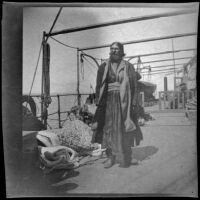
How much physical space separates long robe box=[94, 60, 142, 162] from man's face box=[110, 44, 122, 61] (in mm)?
63

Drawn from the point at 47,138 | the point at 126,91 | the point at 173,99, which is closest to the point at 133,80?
the point at 126,91

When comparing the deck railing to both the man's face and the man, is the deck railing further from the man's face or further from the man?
the man's face

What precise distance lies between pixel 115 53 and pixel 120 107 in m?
0.61

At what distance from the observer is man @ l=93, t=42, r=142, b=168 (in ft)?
8.92

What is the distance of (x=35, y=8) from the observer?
272 cm

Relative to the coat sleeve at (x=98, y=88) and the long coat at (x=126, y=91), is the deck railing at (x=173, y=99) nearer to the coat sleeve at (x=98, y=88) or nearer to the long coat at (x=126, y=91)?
the long coat at (x=126, y=91)

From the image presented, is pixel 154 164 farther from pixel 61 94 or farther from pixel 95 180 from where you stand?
pixel 61 94

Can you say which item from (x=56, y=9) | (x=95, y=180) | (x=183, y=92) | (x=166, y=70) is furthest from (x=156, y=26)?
(x=95, y=180)

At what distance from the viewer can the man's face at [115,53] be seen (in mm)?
2706

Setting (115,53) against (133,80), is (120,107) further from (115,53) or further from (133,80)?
(115,53)

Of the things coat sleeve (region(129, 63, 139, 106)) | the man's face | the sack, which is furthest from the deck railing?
the sack

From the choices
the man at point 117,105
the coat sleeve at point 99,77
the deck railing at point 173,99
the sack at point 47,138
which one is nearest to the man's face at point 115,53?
the man at point 117,105

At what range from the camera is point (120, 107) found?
2.74 meters

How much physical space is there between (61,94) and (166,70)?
4.03 feet
